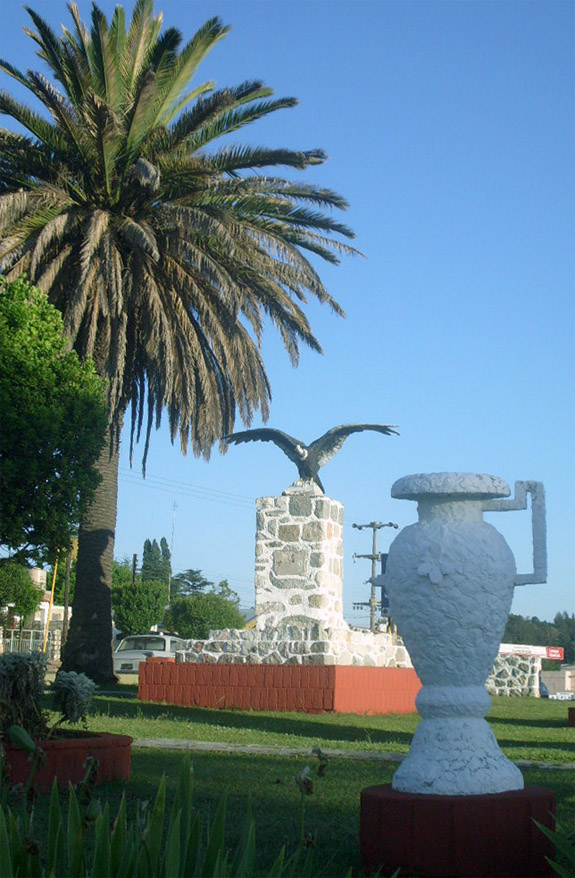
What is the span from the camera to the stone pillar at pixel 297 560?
638 inches

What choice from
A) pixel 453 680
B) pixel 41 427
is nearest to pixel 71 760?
pixel 453 680

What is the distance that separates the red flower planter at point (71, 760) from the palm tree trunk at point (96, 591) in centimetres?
1075

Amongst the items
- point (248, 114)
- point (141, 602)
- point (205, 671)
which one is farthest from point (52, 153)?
point (141, 602)

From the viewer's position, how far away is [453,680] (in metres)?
5.15

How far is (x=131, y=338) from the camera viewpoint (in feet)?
61.4

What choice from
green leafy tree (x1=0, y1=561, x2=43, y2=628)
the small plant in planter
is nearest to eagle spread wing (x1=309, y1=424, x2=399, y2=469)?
the small plant in planter

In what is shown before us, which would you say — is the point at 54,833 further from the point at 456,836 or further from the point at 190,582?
the point at 190,582

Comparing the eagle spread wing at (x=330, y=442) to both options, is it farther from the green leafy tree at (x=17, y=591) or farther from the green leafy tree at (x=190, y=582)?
the green leafy tree at (x=190, y=582)

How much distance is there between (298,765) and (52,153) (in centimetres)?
1291

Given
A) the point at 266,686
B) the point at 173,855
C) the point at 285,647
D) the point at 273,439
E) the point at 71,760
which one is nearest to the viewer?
the point at 173,855

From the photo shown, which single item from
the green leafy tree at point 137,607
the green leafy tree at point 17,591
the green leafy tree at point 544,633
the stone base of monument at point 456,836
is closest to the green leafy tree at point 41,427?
the stone base of monument at point 456,836

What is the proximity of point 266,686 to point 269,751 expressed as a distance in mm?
5692

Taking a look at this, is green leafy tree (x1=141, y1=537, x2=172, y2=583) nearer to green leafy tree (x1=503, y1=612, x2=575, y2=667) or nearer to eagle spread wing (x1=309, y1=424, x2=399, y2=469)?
green leafy tree (x1=503, y1=612, x2=575, y2=667)

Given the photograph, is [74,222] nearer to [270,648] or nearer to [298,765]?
[270,648]
